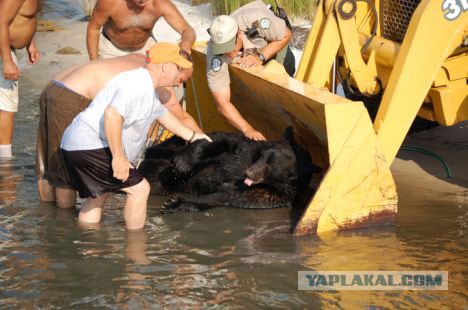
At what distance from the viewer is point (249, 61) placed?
7.55 m

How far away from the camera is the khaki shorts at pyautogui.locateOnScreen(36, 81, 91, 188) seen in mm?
6492

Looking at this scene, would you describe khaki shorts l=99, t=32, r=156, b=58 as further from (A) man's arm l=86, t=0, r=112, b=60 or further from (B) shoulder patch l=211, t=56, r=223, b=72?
(B) shoulder patch l=211, t=56, r=223, b=72

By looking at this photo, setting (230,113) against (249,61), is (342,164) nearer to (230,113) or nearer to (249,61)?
(230,113)

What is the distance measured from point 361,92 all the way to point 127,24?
7.60 ft

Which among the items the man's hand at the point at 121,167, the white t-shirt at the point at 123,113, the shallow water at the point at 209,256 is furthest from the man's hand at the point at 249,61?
the man's hand at the point at 121,167

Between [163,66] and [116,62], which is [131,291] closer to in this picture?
[163,66]

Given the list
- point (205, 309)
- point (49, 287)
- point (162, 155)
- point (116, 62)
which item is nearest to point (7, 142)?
point (162, 155)

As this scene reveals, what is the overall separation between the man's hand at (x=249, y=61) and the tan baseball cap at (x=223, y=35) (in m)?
0.28

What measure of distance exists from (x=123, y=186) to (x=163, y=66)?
88 cm

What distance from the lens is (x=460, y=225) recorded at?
638 cm

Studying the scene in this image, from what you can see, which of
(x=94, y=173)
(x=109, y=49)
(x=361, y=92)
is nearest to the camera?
(x=94, y=173)

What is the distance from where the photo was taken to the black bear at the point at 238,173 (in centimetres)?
683

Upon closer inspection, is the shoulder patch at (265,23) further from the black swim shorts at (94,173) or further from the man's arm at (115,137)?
the man's arm at (115,137)

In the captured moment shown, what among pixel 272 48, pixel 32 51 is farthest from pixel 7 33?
pixel 272 48
